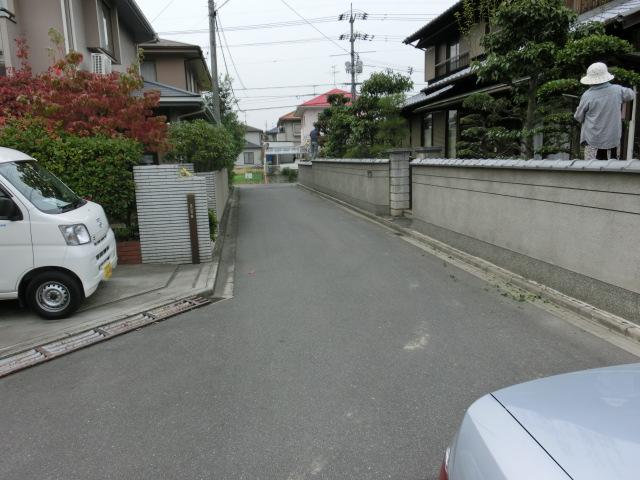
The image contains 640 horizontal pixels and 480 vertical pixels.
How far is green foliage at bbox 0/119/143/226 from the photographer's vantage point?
301 inches

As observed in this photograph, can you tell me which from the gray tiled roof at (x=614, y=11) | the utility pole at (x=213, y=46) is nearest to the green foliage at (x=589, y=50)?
the gray tiled roof at (x=614, y=11)

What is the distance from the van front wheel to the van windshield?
2.61ft

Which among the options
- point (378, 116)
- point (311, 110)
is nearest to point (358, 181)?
point (378, 116)

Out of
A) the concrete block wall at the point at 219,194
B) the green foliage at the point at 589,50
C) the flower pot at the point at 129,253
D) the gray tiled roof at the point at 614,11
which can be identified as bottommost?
the flower pot at the point at 129,253

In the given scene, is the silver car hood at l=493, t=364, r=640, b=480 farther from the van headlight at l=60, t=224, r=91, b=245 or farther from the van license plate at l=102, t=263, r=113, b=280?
the van license plate at l=102, t=263, r=113, b=280

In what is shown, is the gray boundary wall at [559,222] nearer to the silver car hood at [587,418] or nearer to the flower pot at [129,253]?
the silver car hood at [587,418]

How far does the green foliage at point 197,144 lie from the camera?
12.3 meters

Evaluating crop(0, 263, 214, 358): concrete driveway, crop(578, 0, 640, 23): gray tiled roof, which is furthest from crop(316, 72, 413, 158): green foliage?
crop(0, 263, 214, 358): concrete driveway

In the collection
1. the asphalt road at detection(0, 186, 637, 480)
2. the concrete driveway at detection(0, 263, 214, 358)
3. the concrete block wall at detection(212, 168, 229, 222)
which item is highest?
the concrete block wall at detection(212, 168, 229, 222)

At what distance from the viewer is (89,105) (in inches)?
350

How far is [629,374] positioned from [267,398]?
8.34ft

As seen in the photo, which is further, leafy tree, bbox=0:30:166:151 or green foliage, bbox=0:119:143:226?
leafy tree, bbox=0:30:166:151

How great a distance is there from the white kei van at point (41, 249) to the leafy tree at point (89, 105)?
278 centimetres

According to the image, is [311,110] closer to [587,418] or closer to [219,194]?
[219,194]
